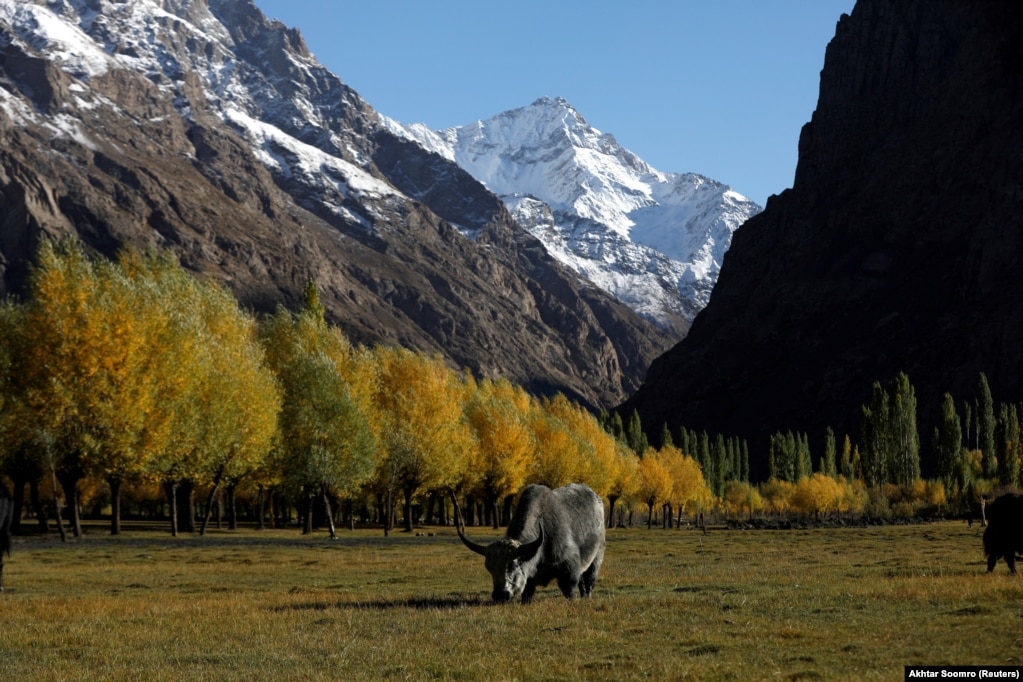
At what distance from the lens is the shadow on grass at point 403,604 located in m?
26.4

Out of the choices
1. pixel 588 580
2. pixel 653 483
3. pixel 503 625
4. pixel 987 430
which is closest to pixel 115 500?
pixel 588 580

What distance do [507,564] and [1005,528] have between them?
15385mm

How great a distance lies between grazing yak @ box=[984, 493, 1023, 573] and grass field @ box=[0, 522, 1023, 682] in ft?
3.16

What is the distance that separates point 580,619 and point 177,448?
1739 inches

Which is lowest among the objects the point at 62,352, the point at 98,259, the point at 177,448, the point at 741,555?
the point at 741,555

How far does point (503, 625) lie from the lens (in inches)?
862

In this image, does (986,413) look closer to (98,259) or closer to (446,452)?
(446,452)

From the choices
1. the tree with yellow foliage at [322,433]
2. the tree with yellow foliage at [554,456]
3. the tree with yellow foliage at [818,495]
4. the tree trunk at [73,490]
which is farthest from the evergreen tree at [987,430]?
the tree trunk at [73,490]

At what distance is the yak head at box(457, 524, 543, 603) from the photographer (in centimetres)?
2538

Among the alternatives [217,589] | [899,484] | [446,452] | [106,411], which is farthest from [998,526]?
[899,484]

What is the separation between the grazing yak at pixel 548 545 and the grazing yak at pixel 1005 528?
1171 centimetres

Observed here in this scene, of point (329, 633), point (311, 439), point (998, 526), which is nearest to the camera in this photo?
point (329, 633)

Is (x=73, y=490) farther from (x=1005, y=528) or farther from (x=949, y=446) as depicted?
(x=949, y=446)

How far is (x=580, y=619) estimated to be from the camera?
903 inches
